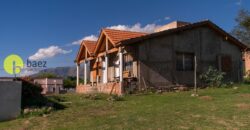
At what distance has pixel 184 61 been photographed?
24.3 meters

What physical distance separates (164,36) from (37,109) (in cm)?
1126

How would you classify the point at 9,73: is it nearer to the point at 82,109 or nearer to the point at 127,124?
the point at 82,109

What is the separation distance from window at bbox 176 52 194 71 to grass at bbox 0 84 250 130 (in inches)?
316

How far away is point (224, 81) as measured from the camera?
84.1ft

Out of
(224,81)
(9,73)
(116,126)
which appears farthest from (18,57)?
(224,81)

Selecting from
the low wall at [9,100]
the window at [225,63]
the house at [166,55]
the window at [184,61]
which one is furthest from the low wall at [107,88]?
the window at [225,63]

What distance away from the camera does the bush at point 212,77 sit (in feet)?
79.6

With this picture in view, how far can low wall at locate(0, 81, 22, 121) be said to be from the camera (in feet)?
47.1

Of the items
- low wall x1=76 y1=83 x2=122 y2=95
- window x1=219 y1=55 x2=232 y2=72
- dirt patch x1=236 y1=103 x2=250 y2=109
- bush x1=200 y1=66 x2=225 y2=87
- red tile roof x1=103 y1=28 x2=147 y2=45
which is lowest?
dirt patch x1=236 y1=103 x2=250 y2=109

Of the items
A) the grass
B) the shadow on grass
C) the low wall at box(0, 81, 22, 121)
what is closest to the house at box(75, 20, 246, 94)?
the shadow on grass

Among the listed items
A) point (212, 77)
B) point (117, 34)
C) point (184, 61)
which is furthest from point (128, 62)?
point (212, 77)

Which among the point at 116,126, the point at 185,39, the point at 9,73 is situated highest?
the point at 185,39

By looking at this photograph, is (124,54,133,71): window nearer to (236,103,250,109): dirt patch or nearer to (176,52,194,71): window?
(176,52,194,71): window

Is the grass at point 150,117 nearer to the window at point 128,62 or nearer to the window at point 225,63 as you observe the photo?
the window at point 128,62
